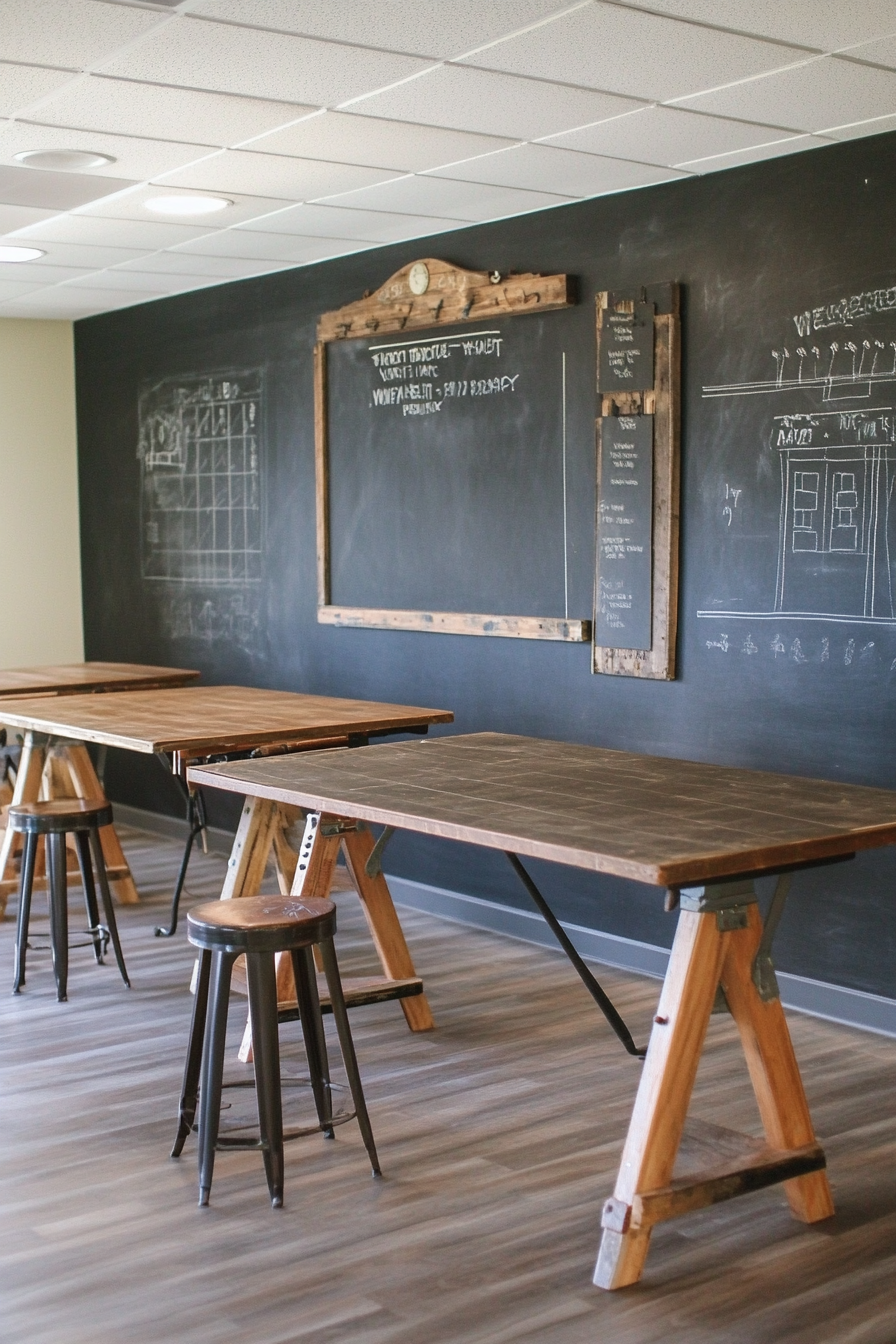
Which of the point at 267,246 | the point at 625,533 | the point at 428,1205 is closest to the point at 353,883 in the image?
the point at 428,1205

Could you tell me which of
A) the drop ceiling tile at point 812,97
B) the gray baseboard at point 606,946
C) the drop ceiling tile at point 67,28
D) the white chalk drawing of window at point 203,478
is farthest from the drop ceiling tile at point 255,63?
the white chalk drawing of window at point 203,478

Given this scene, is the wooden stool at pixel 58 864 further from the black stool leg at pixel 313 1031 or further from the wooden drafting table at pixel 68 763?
the black stool leg at pixel 313 1031

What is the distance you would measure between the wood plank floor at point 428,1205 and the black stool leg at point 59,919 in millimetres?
100

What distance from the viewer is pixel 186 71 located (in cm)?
319

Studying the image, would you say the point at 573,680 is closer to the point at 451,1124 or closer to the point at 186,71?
the point at 451,1124

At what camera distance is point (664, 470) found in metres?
4.31

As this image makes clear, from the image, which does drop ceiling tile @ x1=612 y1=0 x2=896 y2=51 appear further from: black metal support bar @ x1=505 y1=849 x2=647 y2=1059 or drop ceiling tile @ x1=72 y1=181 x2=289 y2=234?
drop ceiling tile @ x1=72 y1=181 x2=289 y2=234

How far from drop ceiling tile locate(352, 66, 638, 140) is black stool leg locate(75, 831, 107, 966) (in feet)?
7.36

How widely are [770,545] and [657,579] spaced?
40cm

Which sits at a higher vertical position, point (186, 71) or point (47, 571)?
point (186, 71)

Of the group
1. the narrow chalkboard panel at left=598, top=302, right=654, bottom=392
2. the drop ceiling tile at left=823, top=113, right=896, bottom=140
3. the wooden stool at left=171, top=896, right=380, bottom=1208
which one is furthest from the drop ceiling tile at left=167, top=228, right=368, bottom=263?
the wooden stool at left=171, top=896, right=380, bottom=1208

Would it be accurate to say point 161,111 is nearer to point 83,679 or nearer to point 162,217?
point 162,217

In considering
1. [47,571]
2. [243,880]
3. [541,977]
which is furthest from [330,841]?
[47,571]

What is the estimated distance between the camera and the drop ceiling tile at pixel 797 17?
9.18 ft
